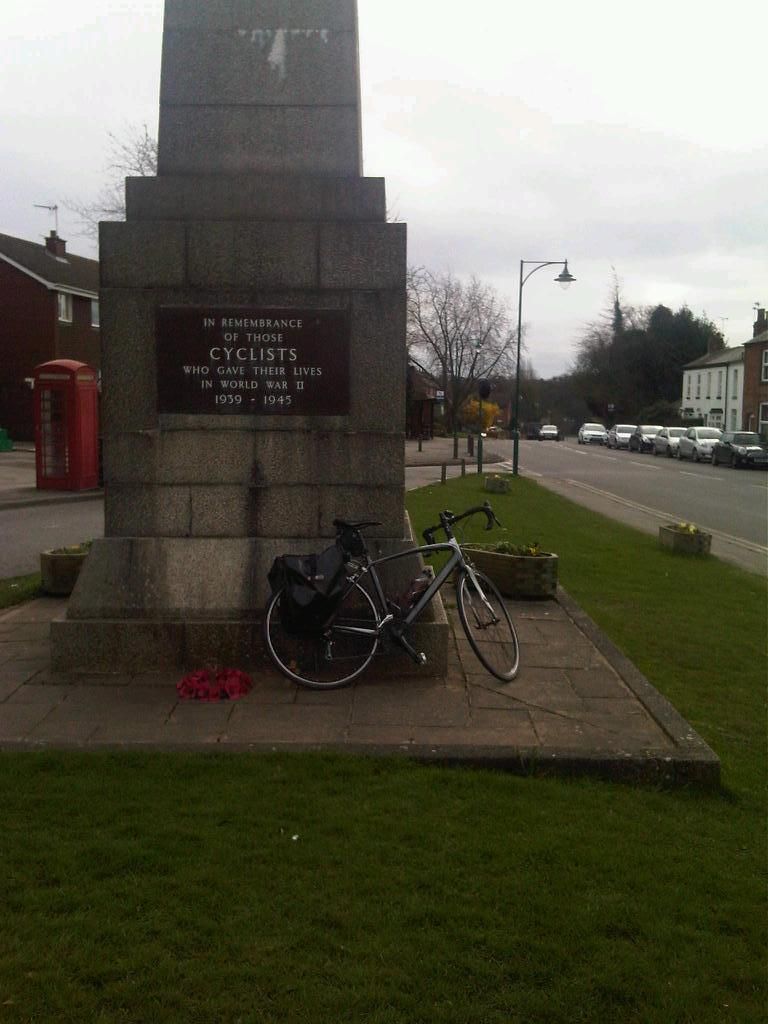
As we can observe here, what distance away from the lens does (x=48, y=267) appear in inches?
1630

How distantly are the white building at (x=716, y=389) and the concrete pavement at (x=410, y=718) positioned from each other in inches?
2431

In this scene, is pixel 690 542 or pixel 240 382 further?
pixel 690 542

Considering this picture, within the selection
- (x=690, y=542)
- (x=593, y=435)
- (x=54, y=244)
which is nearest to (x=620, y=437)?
(x=593, y=435)

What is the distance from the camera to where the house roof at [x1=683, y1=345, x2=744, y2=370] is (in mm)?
66125

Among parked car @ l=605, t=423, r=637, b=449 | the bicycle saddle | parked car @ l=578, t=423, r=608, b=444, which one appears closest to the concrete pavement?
the bicycle saddle

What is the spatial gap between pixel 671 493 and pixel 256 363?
73.7 feet

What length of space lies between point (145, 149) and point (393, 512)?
3278 cm

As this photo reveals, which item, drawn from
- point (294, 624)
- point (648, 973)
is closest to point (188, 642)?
point (294, 624)

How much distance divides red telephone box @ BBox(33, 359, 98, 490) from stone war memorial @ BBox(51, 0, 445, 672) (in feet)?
51.6

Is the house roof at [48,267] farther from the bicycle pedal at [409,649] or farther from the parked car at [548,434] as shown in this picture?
the parked car at [548,434]

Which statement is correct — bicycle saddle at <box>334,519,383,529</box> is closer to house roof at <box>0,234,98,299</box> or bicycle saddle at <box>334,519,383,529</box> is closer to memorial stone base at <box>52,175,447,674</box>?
memorial stone base at <box>52,175,447,674</box>

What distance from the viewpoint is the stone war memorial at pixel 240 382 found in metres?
6.10

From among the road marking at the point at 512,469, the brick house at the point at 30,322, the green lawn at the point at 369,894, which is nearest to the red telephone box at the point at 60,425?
the road marking at the point at 512,469

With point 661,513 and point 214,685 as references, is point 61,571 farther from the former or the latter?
point 661,513
